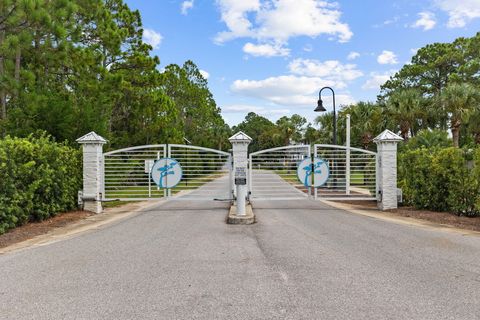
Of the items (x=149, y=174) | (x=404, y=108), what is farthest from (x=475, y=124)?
(x=149, y=174)

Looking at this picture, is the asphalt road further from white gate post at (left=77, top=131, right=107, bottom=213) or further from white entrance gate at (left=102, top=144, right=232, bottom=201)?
white entrance gate at (left=102, top=144, right=232, bottom=201)

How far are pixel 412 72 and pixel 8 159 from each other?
49.2 meters

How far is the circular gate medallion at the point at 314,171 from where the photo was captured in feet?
43.5

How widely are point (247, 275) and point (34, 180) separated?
7105 mm

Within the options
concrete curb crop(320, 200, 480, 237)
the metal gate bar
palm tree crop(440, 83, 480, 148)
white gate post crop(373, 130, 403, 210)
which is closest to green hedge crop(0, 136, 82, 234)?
the metal gate bar

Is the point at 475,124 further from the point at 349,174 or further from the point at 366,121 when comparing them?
the point at 349,174

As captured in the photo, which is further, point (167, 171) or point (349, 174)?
point (349, 174)

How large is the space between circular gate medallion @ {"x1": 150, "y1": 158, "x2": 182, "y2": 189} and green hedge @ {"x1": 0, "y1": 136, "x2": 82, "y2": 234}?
2512 mm

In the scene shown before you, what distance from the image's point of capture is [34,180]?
10.0 m

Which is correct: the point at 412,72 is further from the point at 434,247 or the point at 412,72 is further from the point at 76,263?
the point at 76,263

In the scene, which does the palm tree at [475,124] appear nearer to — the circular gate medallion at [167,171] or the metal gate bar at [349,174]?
the metal gate bar at [349,174]

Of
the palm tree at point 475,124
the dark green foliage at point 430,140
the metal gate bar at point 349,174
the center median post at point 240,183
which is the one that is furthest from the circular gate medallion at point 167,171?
the palm tree at point 475,124

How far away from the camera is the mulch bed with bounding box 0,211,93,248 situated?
326 inches

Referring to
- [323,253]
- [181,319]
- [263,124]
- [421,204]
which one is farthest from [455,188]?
[263,124]
